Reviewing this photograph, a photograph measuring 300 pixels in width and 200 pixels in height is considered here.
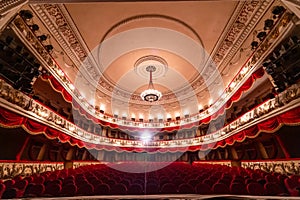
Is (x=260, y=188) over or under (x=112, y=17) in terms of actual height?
under

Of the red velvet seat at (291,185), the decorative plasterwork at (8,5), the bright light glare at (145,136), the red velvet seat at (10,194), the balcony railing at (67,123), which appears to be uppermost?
the bright light glare at (145,136)

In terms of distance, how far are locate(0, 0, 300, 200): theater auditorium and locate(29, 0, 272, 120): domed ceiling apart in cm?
5

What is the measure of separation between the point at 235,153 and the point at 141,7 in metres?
8.57

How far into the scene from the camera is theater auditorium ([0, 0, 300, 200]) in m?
3.22

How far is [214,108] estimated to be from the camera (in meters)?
9.55

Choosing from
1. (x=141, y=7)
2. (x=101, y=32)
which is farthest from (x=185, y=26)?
(x=101, y=32)

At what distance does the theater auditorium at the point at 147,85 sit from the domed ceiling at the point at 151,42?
0.16 feet

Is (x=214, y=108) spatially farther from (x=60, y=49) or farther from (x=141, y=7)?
(x=60, y=49)

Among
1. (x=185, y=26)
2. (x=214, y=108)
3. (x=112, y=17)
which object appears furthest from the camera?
(x=214, y=108)

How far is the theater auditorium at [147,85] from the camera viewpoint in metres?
3.22

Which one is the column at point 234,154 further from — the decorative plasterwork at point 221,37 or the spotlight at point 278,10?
the spotlight at point 278,10

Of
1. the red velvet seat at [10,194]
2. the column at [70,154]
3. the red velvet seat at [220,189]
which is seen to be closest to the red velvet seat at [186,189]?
the red velvet seat at [220,189]

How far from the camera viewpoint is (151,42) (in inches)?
316

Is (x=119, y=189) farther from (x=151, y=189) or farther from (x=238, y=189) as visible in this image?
(x=238, y=189)
